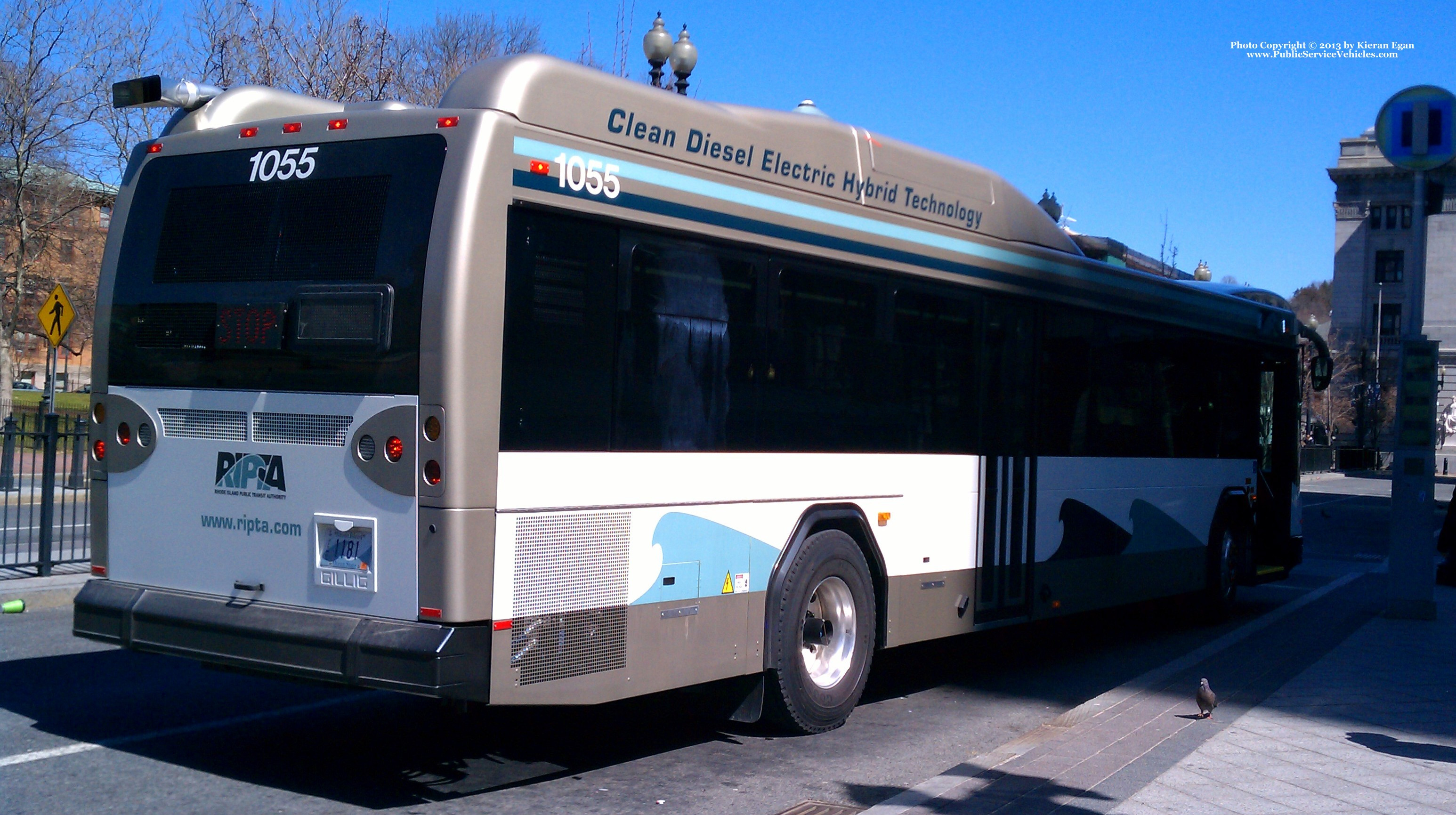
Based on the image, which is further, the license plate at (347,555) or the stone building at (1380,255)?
the stone building at (1380,255)

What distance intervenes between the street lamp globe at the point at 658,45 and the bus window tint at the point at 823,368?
23.7ft

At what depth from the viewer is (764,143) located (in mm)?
7195

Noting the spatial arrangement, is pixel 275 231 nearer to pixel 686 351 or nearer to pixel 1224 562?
pixel 686 351

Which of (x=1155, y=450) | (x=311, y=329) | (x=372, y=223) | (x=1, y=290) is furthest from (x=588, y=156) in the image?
(x=1, y=290)

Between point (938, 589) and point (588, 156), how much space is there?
4.09 metres

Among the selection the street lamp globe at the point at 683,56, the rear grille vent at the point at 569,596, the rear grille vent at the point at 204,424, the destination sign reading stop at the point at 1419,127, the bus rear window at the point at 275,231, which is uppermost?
the street lamp globe at the point at 683,56

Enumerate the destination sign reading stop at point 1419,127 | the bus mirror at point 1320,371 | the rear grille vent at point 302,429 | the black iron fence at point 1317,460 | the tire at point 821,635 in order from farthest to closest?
the black iron fence at point 1317,460 → the bus mirror at point 1320,371 → the destination sign reading stop at point 1419,127 → the tire at point 821,635 → the rear grille vent at point 302,429

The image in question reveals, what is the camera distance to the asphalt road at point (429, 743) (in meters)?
5.95

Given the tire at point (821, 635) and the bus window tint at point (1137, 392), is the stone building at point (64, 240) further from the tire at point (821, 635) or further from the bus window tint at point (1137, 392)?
the tire at point (821, 635)

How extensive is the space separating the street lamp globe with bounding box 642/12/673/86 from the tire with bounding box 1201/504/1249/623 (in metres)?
7.75

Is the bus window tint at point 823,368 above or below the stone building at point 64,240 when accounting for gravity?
below

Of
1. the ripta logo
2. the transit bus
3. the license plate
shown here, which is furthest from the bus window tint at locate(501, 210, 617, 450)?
the ripta logo

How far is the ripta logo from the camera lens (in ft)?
19.5

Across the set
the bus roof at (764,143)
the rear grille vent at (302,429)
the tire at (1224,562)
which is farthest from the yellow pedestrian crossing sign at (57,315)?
the tire at (1224,562)
